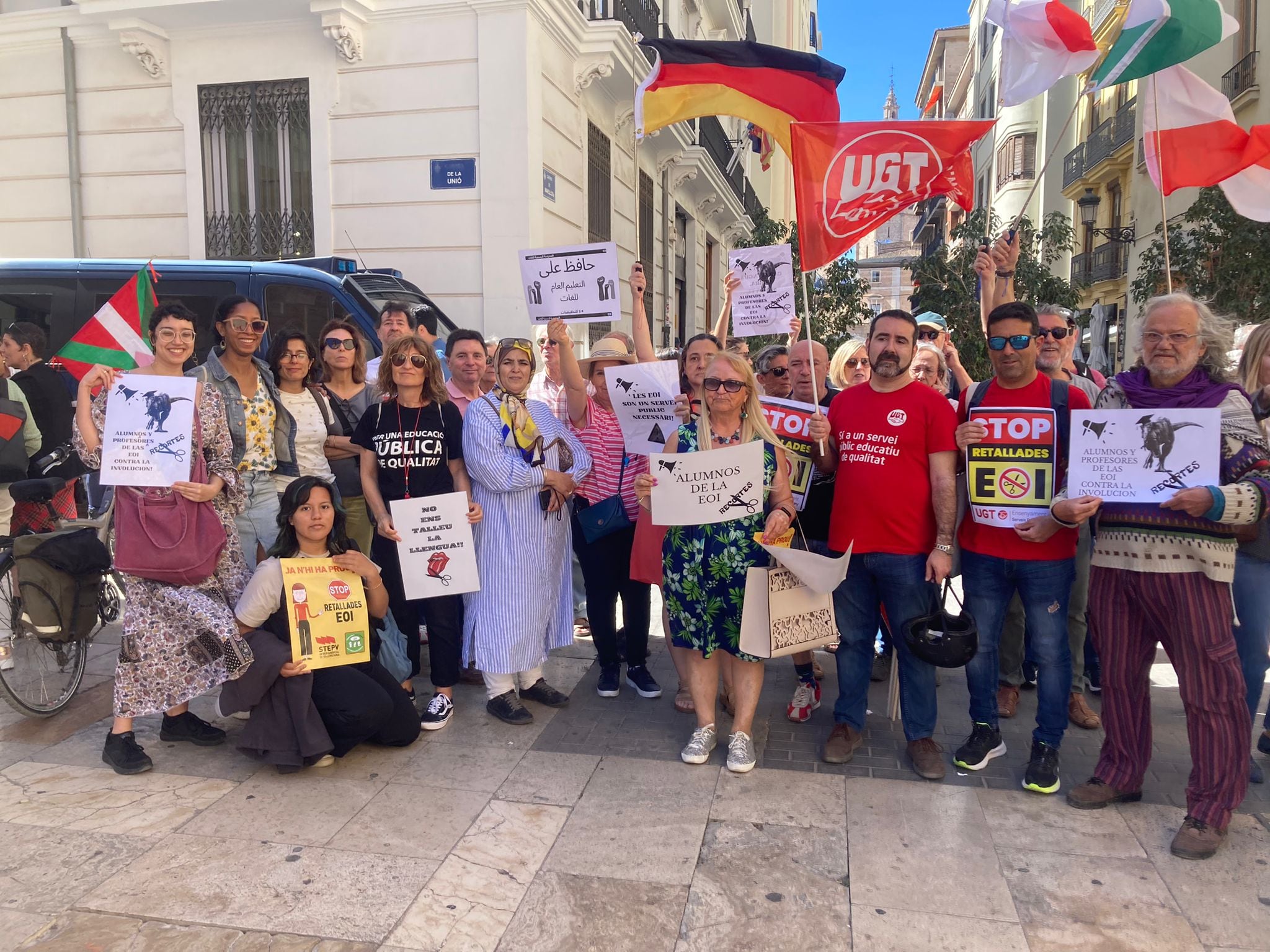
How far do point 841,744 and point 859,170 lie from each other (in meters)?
2.75

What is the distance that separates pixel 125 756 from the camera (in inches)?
154

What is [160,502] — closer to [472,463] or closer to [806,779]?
[472,463]

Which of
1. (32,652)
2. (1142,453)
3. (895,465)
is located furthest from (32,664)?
(1142,453)

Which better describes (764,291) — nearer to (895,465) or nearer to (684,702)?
(895,465)

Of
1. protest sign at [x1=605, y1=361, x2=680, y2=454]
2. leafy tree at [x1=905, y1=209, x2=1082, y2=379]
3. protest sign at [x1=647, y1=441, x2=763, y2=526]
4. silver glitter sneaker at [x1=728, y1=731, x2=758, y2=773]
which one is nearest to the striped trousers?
protest sign at [x1=647, y1=441, x2=763, y2=526]

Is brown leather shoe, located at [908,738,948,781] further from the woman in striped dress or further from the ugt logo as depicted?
the ugt logo

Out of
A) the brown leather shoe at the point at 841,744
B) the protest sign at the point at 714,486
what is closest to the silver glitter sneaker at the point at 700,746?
the brown leather shoe at the point at 841,744

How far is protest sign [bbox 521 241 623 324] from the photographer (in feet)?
16.6

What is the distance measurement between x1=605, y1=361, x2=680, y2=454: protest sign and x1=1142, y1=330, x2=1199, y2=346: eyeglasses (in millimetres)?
2109

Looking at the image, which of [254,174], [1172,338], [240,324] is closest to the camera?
[1172,338]

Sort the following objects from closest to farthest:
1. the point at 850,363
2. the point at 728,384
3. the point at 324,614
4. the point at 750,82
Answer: the point at 728,384, the point at 324,614, the point at 750,82, the point at 850,363

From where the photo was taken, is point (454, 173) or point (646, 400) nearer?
point (646, 400)

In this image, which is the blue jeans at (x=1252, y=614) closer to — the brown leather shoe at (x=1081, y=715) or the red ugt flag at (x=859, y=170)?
the brown leather shoe at (x=1081, y=715)

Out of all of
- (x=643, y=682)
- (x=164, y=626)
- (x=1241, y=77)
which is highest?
(x=1241, y=77)
